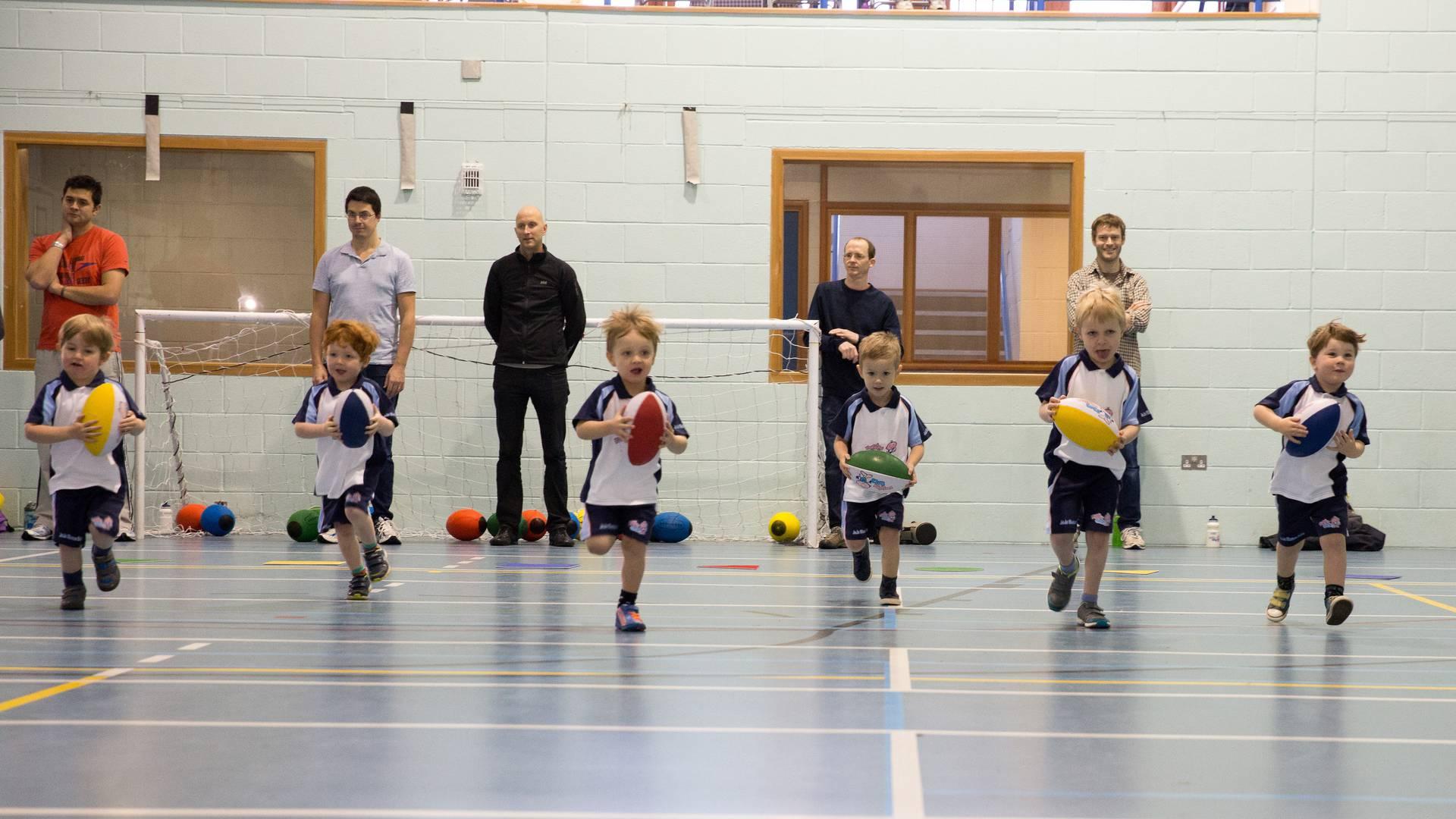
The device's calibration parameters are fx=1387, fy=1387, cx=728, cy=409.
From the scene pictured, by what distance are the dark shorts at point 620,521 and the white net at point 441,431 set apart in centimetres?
432

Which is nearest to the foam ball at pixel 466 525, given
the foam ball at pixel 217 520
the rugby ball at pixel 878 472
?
the foam ball at pixel 217 520

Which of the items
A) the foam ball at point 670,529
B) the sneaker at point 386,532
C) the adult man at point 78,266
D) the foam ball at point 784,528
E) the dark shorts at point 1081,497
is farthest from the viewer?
the foam ball at point 784,528

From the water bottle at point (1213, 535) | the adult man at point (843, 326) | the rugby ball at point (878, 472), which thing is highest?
the adult man at point (843, 326)

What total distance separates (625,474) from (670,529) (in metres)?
3.85

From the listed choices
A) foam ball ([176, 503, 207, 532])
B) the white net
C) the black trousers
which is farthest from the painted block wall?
foam ball ([176, 503, 207, 532])

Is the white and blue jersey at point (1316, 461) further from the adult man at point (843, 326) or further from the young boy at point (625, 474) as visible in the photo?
the adult man at point (843, 326)

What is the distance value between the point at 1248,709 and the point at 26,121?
8.69 meters

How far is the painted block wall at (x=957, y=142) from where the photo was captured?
916cm

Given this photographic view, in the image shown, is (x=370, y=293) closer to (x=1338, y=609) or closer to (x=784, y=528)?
(x=784, y=528)

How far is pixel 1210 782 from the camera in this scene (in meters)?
2.70

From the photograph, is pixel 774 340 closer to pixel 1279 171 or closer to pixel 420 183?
pixel 420 183

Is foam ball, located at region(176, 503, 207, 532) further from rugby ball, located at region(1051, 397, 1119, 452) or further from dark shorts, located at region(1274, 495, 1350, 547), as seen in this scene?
dark shorts, located at region(1274, 495, 1350, 547)

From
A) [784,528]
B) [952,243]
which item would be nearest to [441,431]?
[784,528]

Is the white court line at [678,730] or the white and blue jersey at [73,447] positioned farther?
the white and blue jersey at [73,447]
